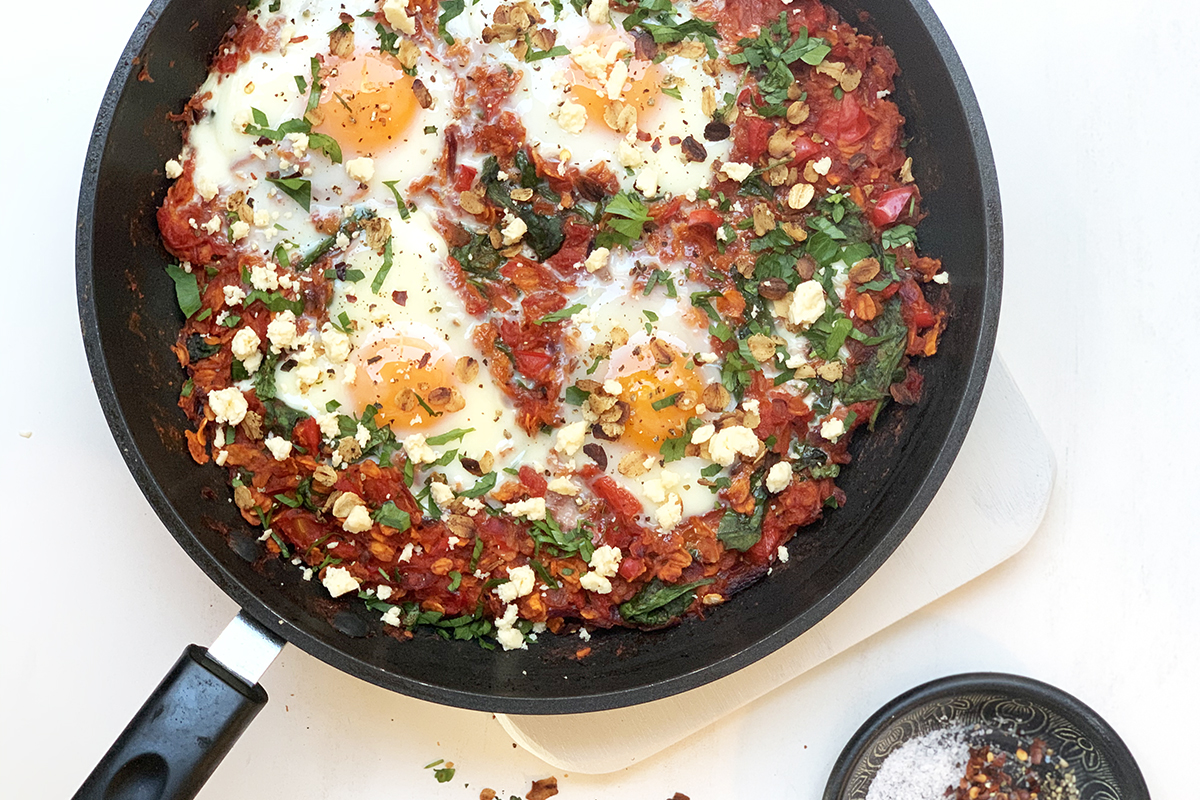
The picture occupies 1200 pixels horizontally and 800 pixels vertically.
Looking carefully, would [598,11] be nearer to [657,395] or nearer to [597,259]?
[597,259]

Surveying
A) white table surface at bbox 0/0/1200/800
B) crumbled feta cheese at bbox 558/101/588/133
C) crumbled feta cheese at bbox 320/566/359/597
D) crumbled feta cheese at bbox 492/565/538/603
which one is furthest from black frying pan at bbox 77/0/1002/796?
crumbled feta cheese at bbox 558/101/588/133

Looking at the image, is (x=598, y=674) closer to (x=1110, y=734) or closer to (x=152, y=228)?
(x=1110, y=734)

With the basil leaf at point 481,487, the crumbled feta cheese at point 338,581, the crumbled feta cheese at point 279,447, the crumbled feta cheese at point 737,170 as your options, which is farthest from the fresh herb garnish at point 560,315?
the crumbled feta cheese at point 338,581

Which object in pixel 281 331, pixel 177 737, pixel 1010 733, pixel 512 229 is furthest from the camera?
pixel 1010 733

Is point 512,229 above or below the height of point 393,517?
above

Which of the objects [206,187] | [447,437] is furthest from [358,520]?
[206,187]

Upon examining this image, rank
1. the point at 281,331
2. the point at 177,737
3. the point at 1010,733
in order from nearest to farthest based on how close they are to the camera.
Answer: the point at 177,737 → the point at 281,331 → the point at 1010,733

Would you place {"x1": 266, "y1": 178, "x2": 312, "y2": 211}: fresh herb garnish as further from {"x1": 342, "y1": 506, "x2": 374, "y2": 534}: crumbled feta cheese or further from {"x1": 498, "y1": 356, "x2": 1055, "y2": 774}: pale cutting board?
{"x1": 498, "y1": 356, "x2": 1055, "y2": 774}: pale cutting board
